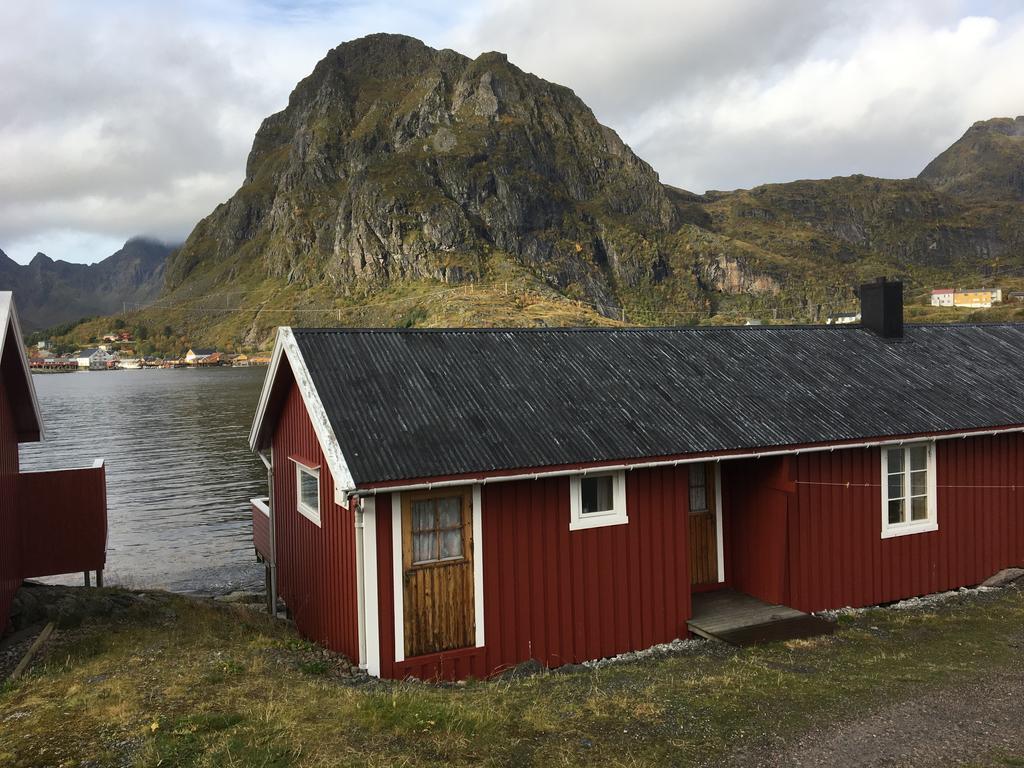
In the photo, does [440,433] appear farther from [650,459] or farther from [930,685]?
[930,685]

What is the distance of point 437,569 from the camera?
34.6 ft

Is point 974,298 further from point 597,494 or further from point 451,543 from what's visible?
point 451,543

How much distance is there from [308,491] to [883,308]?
1241cm

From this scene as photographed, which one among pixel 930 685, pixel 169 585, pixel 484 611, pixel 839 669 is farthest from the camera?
pixel 169 585

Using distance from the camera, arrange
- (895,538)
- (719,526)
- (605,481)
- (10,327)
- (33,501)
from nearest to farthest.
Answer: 1. (605,481)
2. (10,327)
3. (719,526)
4. (895,538)
5. (33,501)

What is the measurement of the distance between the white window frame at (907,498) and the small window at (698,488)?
3117 mm

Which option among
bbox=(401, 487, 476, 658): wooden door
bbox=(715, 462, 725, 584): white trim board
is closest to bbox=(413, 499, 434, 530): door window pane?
bbox=(401, 487, 476, 658): wooden door

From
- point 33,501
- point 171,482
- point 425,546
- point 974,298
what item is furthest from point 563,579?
point 974,298

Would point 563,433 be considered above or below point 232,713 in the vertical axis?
above

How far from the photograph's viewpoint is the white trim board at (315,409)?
9641 mm

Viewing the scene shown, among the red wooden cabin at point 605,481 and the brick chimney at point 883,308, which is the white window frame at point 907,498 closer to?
the red wooden cabin at point 605,481

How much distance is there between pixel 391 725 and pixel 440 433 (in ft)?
13.7

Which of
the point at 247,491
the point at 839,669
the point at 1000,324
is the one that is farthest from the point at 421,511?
the point at 247,491

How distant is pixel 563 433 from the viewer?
11.4 metres
